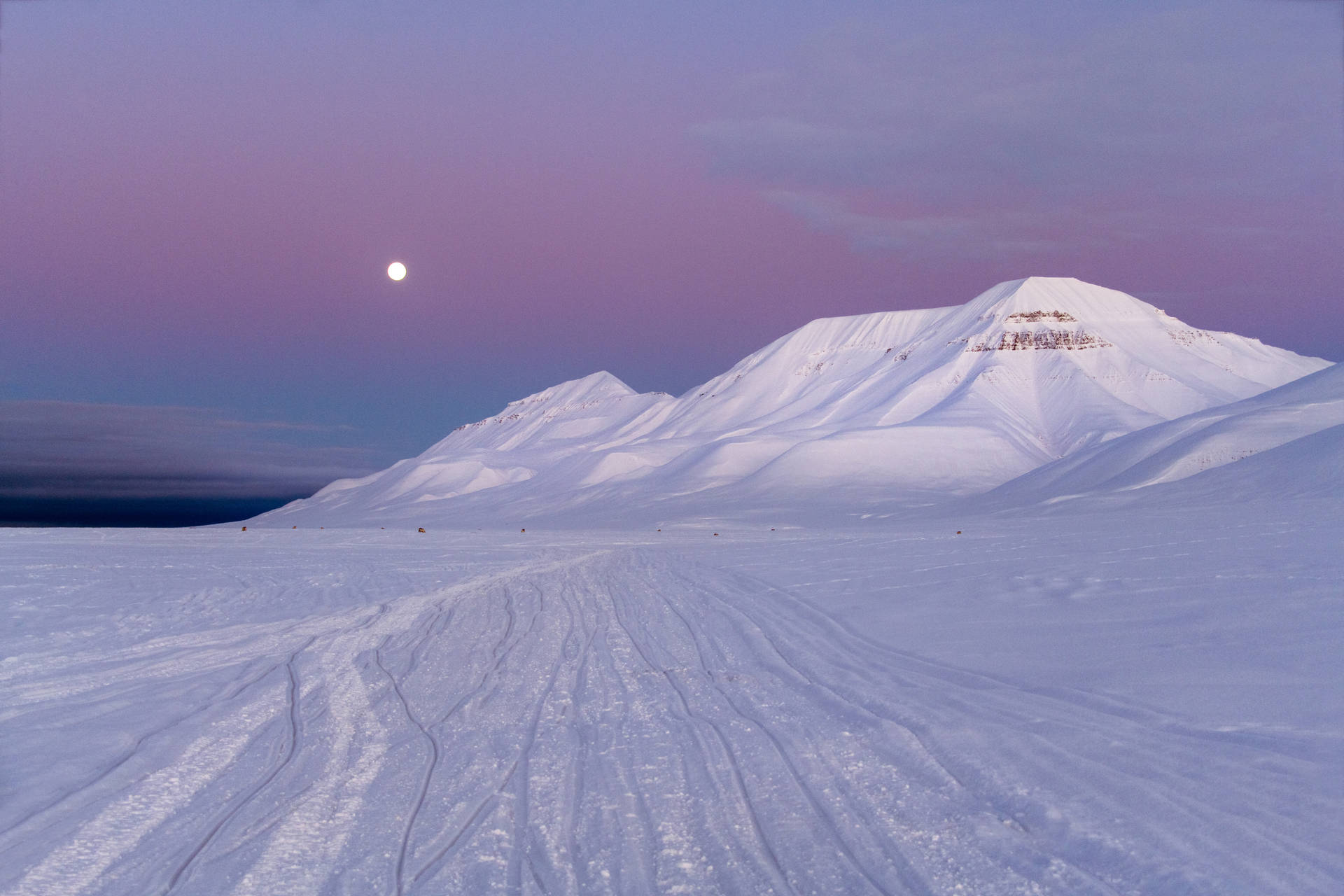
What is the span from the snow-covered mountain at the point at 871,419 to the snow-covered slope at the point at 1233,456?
13675mm

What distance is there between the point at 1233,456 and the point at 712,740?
40176 mm

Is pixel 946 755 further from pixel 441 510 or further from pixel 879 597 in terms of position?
pixel 441 510

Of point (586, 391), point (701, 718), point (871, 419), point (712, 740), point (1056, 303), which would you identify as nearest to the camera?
point (712, 740)

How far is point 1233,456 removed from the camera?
130ft

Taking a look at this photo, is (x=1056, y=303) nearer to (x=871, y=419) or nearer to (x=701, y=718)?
(x=871, y=419)

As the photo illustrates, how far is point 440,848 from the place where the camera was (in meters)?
4.92

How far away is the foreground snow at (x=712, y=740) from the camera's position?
4.68 metres

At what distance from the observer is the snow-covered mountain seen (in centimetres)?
7662

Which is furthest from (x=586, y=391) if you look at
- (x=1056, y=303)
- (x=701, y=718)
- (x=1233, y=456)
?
(x=701, y=718)

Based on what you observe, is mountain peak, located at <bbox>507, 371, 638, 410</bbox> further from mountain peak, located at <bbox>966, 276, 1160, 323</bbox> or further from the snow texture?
the snow texture

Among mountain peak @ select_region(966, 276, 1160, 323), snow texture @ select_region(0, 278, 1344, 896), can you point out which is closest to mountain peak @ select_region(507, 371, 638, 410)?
mountain peak @ select_region(966, 276, 1160, 323)

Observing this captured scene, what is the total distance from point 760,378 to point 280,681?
133 m

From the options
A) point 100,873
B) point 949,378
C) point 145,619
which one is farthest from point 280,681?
point 949,378

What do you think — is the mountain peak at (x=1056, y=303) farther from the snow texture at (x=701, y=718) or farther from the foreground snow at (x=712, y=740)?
the foreground snow at (x=712, y=740)
